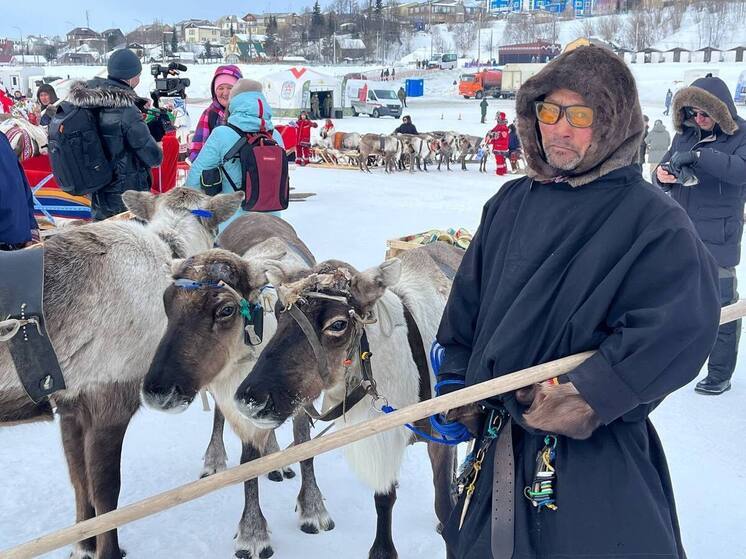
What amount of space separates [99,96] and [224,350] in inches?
94.5

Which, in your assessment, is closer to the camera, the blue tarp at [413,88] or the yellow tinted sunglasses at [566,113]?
the yellow tinted sunglasses at [566,113]

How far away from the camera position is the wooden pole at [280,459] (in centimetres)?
158

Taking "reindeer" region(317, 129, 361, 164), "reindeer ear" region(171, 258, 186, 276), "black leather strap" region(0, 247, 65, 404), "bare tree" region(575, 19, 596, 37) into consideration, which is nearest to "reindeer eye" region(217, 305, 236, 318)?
"reindeer ear" region(171, 258, 186, 276)

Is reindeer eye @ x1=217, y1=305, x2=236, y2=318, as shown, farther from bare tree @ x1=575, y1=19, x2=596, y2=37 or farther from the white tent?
bare tree @ x1=575, y1=19, x2=596, y2=37

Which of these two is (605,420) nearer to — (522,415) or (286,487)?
(522,415)

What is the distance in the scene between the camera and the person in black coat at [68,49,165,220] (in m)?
4.36

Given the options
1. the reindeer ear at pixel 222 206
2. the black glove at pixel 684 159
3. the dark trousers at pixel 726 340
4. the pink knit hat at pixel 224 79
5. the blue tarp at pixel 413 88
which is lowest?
the dark trousers at pixel 726 340

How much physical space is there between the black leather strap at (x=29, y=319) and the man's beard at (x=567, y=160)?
6.10ft

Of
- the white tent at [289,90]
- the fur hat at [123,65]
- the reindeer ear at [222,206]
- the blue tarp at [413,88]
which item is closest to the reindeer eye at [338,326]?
the reindeer ear at [222,206]

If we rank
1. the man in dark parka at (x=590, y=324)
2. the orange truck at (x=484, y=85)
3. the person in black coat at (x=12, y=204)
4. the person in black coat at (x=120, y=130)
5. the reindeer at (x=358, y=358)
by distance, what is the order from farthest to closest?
the orange truck at (x=484, y=85) → the person in black coat at (x=120, y=130) → the person in black coat at (x=12, y=204) → the reindeer at (x=358, y=358) → the man in dark parka at (x=590, y=324)

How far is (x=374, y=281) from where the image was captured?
248 cm

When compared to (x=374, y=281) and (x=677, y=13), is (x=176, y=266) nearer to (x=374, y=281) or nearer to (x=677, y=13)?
(x=374, y=281)

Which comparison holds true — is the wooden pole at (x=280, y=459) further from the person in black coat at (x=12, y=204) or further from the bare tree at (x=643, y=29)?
the bare tree at (x=643, y=29)

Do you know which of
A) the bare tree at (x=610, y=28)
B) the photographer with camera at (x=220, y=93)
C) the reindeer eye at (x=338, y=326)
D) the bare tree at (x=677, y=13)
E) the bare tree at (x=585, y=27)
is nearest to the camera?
the reindeer eye at (x=338, y=326)
